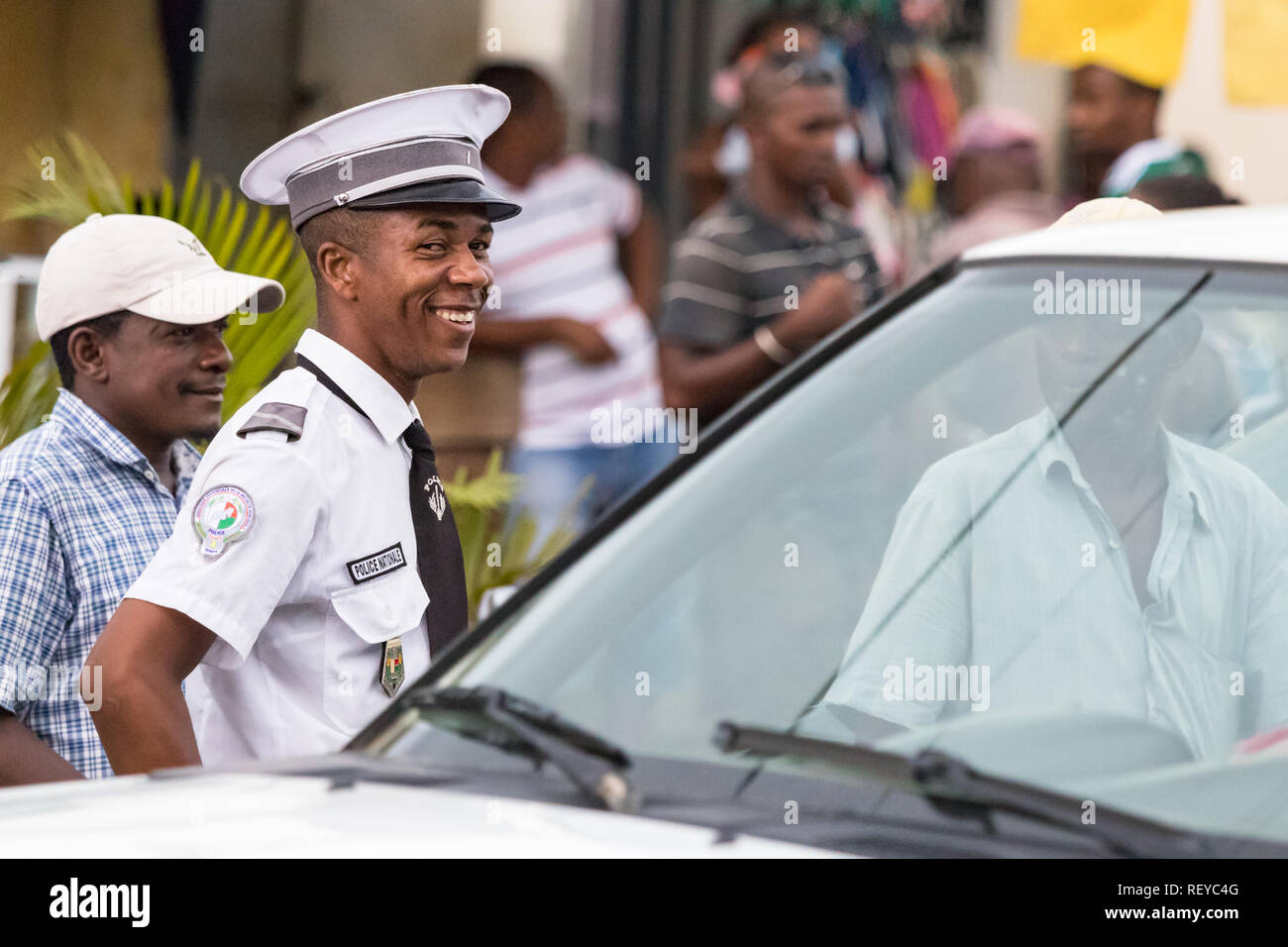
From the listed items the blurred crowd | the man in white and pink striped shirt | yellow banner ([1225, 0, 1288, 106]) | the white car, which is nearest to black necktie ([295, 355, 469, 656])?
the white car

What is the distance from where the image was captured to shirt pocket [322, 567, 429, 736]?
93.6 inches

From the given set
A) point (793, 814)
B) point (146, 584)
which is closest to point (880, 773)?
point (793, 814)

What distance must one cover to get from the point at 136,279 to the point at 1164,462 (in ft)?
5.64

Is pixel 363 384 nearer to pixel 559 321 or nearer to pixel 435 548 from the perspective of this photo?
pixel 435 548

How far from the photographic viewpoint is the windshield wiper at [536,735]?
1678 millimetres

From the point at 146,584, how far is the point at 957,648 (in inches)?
37.8

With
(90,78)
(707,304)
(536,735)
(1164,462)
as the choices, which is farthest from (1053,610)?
(90,78)

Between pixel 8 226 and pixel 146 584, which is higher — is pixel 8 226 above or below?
above

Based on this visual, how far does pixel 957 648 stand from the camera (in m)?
2.06

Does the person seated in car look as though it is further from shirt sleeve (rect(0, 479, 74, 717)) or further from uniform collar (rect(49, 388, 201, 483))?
uniform collar (rect(49, 388, 201, 483))

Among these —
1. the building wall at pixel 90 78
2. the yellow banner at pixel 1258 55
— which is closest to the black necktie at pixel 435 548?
the building wall at pixel 90 78
